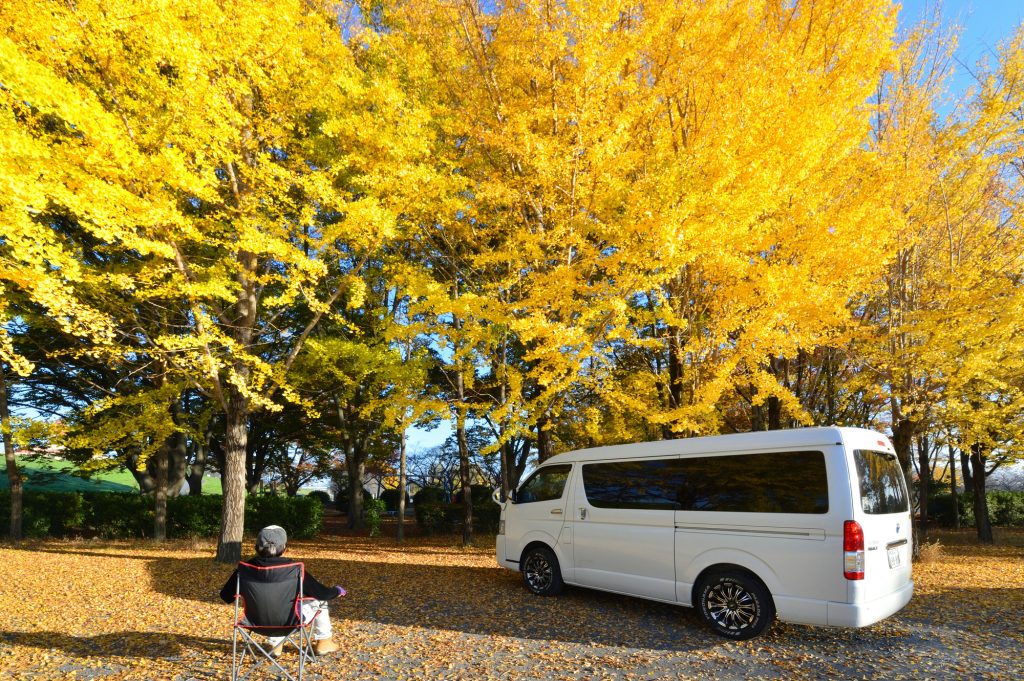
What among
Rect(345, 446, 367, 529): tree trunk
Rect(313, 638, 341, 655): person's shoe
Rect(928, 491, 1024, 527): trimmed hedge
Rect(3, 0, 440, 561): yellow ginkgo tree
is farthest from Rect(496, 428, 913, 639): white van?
Rect(928, 491, 1024, 527): trimmed hedge

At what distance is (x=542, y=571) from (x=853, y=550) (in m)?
3.45

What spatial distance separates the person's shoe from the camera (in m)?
4.32

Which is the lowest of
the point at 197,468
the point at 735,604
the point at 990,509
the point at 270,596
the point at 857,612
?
the point at 990,509

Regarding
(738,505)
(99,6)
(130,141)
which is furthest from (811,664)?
(99,6)

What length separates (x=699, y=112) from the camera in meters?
6.69

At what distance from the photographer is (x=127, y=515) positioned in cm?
1344

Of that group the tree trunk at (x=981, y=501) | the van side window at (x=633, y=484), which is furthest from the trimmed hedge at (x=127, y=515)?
the tree trunk at (x=981, y=501)

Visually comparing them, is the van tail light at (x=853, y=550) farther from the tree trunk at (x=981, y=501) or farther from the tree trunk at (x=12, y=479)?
the tree trunk at (x=12, y=479)

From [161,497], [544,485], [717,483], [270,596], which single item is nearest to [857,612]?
[717,483]

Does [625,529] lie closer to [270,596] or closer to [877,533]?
[877,533]

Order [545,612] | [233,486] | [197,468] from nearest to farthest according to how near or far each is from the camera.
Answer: [545,612] → [233,486] → [197,468]

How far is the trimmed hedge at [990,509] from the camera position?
1902 cm

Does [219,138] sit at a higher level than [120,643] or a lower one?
higher

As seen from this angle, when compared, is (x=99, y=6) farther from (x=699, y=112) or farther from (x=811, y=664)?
(x=811, y=664)
